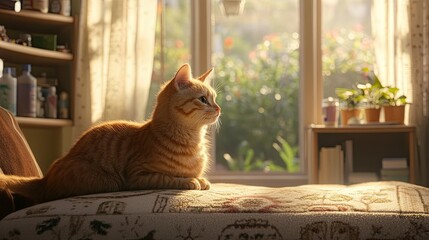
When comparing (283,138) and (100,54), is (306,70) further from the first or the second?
(100,54)

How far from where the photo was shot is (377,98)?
3865mm

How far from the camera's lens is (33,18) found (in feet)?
11.8

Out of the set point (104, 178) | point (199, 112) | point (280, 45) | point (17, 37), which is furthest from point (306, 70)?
point (104, 178)

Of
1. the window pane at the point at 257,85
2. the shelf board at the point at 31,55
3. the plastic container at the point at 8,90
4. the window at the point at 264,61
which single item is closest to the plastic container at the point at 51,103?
the shelf board at the point at 31,55

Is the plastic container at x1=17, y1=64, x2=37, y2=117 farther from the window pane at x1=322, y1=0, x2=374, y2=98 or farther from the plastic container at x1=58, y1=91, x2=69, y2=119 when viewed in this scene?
the window pane at x1=322, y1=0, x2=374, y2=98

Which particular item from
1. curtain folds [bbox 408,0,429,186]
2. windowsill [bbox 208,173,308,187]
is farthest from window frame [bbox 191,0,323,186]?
curtain folds [bbox 408,0,429,186]

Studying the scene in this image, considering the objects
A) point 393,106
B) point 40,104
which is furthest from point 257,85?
point 40,104

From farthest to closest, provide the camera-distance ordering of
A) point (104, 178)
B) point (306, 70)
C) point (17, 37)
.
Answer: point (306, 70)
point (17, 37)
point (104, 178)

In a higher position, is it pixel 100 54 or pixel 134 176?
pixel 100 54

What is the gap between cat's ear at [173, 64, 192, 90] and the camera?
2.08m

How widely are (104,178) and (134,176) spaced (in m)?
0.09

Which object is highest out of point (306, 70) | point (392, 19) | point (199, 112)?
point (392, 19)

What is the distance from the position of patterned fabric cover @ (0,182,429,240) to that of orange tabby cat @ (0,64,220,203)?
23cm

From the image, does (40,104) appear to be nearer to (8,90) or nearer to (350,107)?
(8,90)
